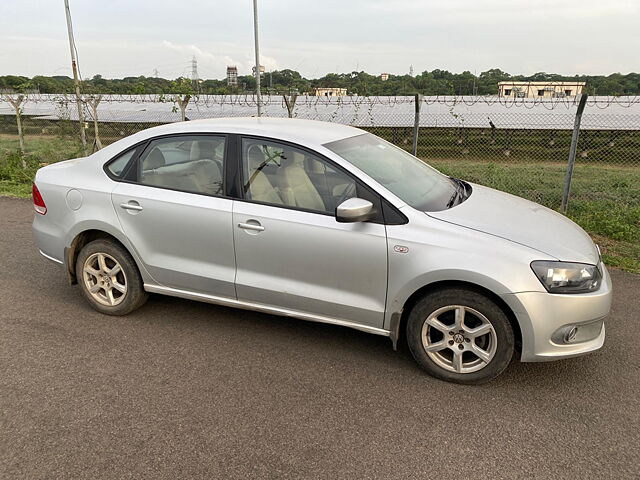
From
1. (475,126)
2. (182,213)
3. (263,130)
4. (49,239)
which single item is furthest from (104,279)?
(475,126)

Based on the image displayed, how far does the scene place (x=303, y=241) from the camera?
3.48 meters

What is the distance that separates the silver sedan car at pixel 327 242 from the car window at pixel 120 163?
12mm

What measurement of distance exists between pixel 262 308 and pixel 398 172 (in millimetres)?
1451

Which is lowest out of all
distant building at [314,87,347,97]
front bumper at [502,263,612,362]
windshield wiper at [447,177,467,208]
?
front bumper at [502,263,612,362]

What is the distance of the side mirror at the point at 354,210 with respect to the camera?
320 cm

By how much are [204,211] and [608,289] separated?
280cm

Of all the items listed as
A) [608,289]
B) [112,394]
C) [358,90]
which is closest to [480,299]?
[608,289]

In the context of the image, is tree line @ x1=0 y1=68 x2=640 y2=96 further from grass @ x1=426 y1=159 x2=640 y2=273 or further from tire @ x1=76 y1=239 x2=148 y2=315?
tire @ x1=76 y1=239 x2=148 y2=315

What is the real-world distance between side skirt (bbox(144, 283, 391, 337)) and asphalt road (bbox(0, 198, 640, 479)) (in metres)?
0.27

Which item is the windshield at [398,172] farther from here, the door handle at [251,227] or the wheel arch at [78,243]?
the wheel arch at [78,243]

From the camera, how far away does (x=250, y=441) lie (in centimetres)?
277

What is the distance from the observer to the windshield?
3576 mm

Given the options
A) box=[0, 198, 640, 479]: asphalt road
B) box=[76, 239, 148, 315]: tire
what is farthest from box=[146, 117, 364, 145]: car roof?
box=[0, 198, 640, 479]: asphalt road

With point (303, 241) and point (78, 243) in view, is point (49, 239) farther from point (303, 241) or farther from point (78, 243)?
point (303, 241)
